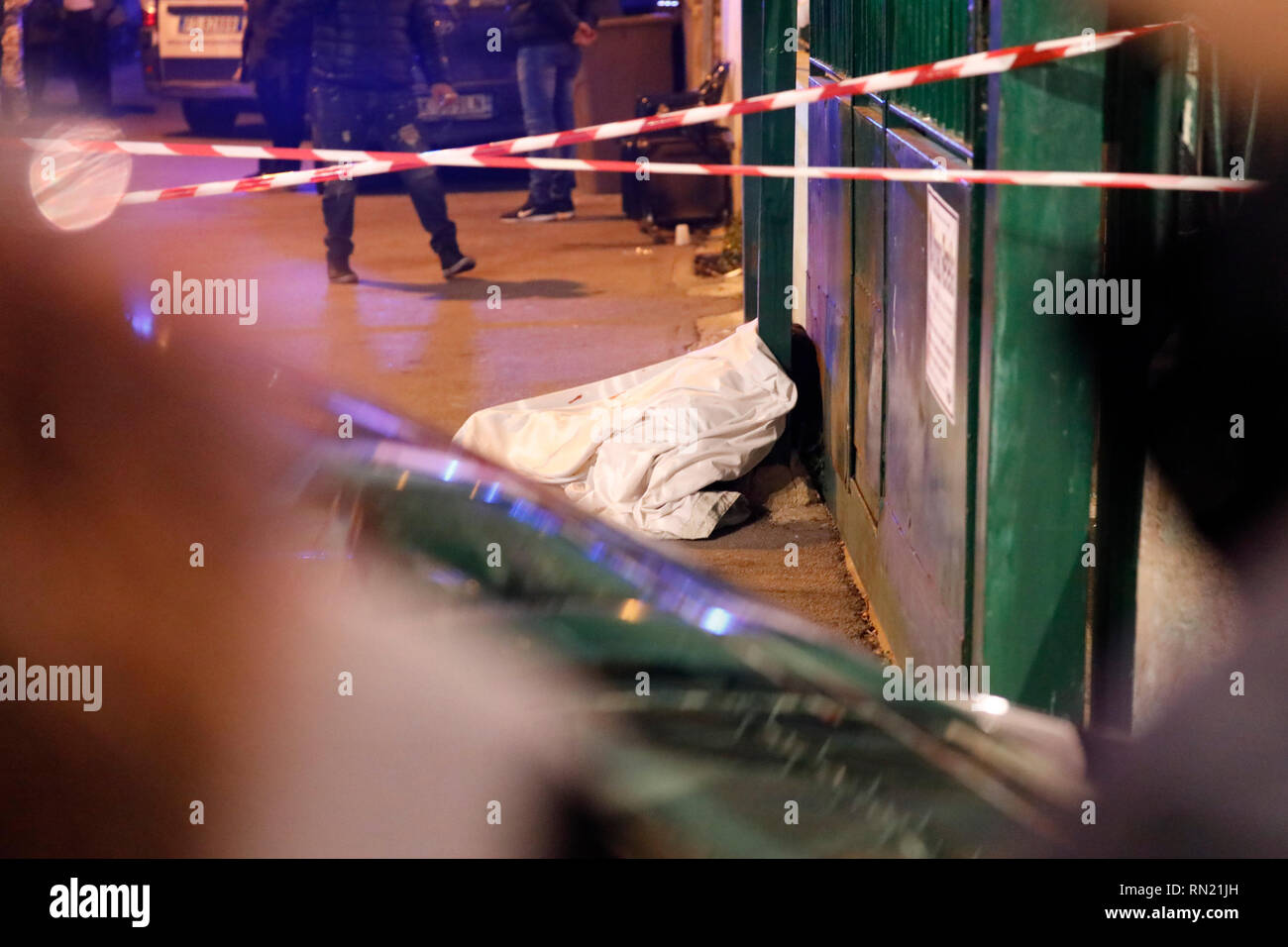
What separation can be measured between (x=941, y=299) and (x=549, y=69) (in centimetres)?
850

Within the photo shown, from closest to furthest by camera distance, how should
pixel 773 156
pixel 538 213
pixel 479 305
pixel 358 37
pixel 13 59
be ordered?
pixel 773 156, pixel 479 305, pixel 358 37, pixel 538 213, pixel 13 59

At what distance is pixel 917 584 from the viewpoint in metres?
3.37

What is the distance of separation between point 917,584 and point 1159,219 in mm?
1199

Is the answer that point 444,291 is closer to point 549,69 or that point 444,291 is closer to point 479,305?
point 479,305

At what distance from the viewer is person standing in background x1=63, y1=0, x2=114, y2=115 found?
15797mm

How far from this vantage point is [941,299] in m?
2.98

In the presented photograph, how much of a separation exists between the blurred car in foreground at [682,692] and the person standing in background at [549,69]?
29.7ft

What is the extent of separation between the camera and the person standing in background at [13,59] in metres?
15.7

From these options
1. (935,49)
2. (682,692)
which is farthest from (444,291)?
(682,692)

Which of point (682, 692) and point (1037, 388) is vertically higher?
point (1037, 388)

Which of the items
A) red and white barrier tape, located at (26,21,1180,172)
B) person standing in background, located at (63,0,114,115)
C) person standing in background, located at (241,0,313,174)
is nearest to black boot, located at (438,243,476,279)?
person standing in background, located at (241,0,313,174)

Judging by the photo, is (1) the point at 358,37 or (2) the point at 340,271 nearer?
(1) the point at 358,37

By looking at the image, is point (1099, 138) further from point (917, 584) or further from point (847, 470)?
point (847, 470)
